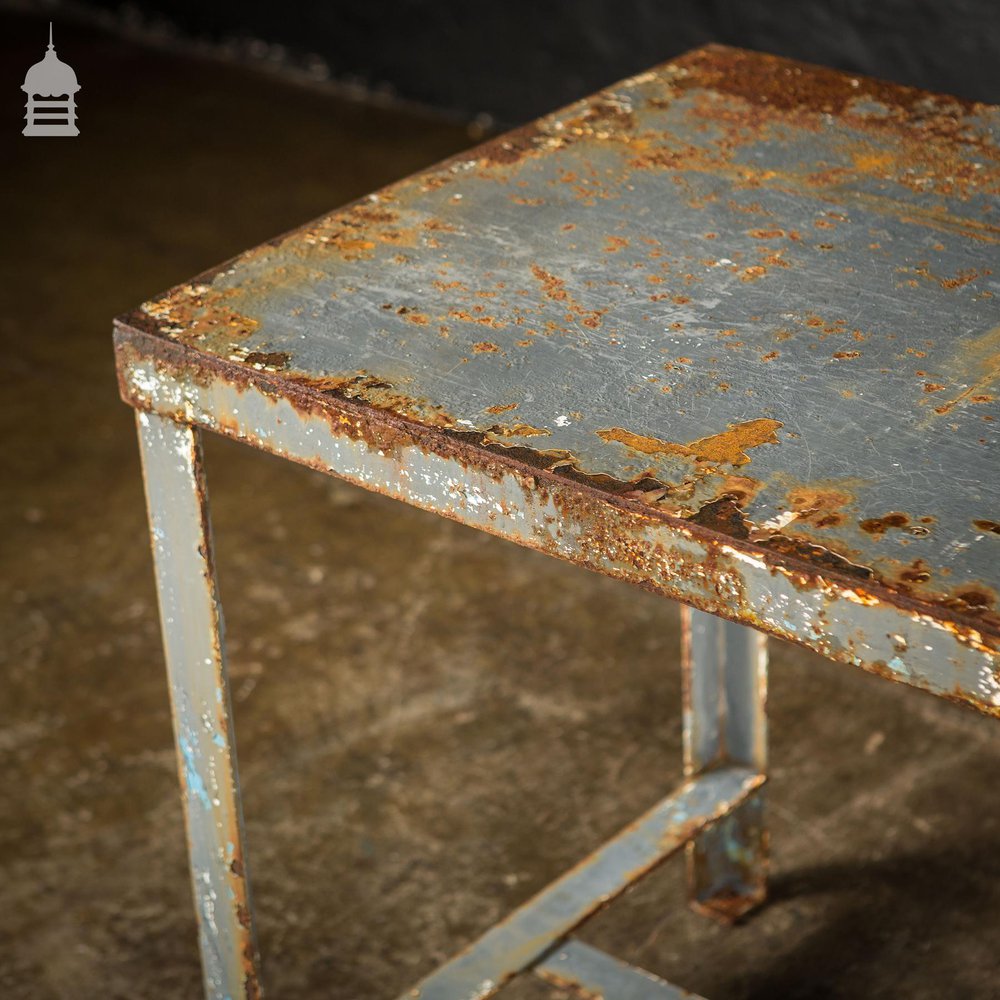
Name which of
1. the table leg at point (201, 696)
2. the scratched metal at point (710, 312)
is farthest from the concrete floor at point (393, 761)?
the scratched metal at point (710, 312)

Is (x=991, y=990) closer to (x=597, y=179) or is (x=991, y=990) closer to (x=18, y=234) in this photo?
(x=597, y=179)

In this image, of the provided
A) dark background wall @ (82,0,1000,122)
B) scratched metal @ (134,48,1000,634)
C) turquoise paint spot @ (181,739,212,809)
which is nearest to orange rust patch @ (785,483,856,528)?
scratched metal @ (134,48,1000,634)

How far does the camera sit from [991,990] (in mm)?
1622

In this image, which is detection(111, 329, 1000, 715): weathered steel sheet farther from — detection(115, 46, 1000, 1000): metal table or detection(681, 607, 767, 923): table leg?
detection(681, 607, 767, 923): table leg

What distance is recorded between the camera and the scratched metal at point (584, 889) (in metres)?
1.46

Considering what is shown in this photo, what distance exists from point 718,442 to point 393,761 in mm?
1192

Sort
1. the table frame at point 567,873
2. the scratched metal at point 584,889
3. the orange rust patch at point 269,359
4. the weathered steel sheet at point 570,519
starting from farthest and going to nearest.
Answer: the scratched metal at point 584,889 → the table frame at point 567,873 → the orange rust patch at point 269,359 → the weathered steel sheet at point 570,519

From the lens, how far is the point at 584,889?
1534 mm

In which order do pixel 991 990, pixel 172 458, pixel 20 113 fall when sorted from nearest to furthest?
1. pixel 172 458
2. pixel 991 990
3. pixel 20 113

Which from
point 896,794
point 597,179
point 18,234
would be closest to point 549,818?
point 896,794

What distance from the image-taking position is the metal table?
805mm

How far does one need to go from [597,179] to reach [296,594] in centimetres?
121

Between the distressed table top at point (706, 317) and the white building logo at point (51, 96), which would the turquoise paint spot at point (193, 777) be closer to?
the distressed table top at point (706, 317)

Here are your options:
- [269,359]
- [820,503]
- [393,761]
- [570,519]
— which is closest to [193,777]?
[269,359]
